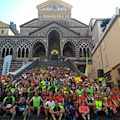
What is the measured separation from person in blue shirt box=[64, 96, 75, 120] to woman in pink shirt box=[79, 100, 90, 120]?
406 millimetres

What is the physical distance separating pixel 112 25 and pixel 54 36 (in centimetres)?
2075

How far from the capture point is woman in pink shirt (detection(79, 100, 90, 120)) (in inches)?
251

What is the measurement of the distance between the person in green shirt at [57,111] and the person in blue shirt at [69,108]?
32 centimetres

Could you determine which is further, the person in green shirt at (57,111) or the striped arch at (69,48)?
the striped arch at (69,48)

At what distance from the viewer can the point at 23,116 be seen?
650 centimetres

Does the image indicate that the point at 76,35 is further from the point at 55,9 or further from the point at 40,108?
the point at 40,108

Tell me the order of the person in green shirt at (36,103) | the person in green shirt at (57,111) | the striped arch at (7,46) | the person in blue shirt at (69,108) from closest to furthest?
the person in green shirt at (57,111), the person in blue shirt at (69,108), the person in green shirt at (36,103), the striped arch at (7,46)

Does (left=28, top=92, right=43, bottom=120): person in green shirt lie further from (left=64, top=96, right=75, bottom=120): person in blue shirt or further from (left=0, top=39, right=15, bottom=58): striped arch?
(left=0, top=39, right=15, bottom=58): striped arch

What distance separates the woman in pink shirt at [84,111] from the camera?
6387 mm

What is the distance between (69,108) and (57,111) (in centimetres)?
69

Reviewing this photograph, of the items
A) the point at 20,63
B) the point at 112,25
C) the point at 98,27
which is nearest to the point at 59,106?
the point at 112,25

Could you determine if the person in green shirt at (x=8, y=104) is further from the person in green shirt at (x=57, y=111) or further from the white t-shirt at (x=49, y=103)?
the person in green shirt at (x=57, y=111)

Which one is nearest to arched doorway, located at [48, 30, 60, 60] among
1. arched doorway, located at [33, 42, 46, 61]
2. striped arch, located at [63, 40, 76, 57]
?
arched doorway, located at [33, 42, 46, 61]

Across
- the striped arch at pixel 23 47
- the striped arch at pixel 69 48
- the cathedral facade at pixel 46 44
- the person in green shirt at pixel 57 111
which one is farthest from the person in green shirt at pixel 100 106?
the striped arch at pixel 23 47
